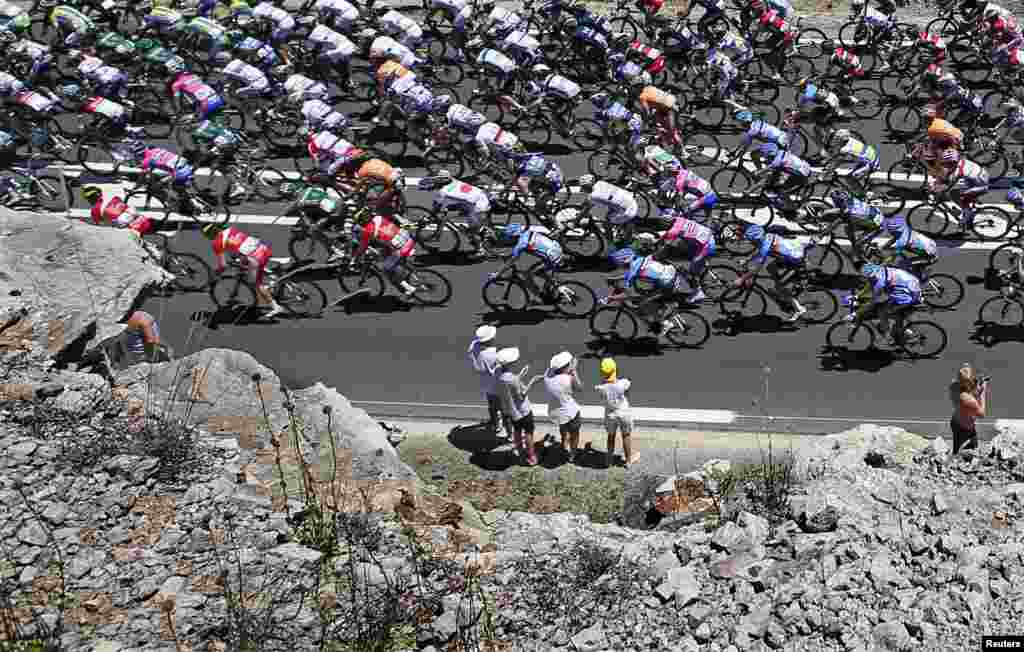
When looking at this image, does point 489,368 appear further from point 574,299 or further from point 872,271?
point 872,271

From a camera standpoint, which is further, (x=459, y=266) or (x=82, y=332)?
(x=459, y=266)

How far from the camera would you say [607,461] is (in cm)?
1731

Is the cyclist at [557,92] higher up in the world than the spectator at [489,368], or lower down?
higher up

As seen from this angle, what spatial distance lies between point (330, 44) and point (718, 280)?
38.8 feet

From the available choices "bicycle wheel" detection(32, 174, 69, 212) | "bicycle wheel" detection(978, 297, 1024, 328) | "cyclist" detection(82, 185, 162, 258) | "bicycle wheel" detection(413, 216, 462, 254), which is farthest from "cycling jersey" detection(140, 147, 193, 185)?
"bicycle wheel" detection(978, 297, 1024, 328)

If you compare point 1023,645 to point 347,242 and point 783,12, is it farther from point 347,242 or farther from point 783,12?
point 783,12

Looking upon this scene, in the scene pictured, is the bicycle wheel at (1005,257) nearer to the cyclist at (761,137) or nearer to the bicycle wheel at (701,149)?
the cyclist at (761,137)

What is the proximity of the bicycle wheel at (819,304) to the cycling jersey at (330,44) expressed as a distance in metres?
12.9

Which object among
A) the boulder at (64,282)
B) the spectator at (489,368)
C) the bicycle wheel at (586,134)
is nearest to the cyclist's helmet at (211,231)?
the boulder at (64,282)

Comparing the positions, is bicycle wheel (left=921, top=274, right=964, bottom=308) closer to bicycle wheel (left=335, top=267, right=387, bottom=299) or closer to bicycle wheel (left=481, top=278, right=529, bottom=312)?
bicycle wheel (left=481, top=278, right=529, bottom=312)

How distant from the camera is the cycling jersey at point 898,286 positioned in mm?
19469

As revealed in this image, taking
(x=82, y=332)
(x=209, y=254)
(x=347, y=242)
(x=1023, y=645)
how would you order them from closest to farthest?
(x=1023, y=645)
(x=82, y=332)
(x=347, y=242)
(x=209, y=254)

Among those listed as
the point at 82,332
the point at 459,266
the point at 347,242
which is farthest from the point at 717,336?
the point at 82,332

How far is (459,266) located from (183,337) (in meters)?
5.31
